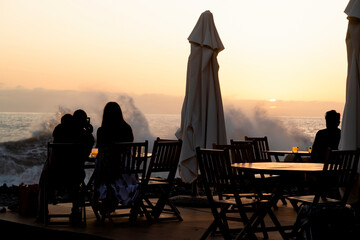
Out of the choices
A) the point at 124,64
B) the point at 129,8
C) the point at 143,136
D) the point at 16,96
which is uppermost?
the point at 129,8

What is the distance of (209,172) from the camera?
5.07 metres

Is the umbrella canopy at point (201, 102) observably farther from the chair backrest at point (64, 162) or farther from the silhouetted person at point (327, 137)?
the chair backrest at point (64, 162)

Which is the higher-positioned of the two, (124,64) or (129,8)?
(129,8)

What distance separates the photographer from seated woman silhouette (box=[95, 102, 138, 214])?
652 cm

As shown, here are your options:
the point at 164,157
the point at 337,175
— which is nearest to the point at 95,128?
the point at 164,157

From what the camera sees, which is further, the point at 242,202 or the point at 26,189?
the point at 26,189

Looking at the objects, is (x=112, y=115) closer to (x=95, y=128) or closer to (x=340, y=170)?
(x=340, y=170)

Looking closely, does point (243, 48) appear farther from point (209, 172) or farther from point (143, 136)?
point (209, 172)

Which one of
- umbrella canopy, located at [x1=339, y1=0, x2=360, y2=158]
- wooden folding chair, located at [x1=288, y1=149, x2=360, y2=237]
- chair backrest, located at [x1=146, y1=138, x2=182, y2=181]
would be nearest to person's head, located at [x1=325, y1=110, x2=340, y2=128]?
umbrella canopy, located at [x1=339, y1=0, x2=360, y2=158]

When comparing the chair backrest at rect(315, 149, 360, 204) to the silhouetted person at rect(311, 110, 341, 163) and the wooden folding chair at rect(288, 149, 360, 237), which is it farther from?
the silhouetted person at rect(311, 110, 341, 163)

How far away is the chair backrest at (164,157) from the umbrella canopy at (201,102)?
1055 mm

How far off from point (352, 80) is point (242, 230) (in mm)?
2240

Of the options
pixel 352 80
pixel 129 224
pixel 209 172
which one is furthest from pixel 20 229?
pixel 352 80

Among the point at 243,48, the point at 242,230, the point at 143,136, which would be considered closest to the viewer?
the point at 242,230
